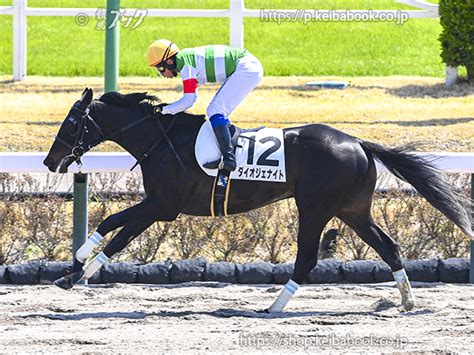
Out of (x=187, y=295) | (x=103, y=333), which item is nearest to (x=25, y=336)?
A: (x=103, y=333)

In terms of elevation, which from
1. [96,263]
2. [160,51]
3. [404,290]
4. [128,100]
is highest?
[160,51]

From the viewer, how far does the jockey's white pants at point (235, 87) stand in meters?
7.41

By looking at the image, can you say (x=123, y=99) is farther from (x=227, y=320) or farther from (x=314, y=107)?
(x=314, y=107)

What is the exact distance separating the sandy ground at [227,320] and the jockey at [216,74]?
3.23ft

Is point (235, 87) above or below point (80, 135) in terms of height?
above

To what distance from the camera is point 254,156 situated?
24.2 feet

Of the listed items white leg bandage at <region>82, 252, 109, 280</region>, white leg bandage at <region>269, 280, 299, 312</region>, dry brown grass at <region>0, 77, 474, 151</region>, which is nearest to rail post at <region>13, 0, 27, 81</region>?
dry brown grass at <region>0, 77, 474, 151</region>

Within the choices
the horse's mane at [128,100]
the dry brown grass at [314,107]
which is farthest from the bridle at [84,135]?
the dry brown grass at [314,107]

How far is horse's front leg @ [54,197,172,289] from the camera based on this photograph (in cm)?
726

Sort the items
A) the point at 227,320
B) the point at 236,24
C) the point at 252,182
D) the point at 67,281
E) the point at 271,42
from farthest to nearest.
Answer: the point at 271,42, the point at 236,24, the point at 252,182, the point at 67,281, the point at 227,320

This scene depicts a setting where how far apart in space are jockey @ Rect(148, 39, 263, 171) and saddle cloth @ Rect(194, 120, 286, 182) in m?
0.08

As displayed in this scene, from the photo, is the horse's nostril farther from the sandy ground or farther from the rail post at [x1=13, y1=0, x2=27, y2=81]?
the rail post at [x1=13, y1=0, x2=27, y2=81]

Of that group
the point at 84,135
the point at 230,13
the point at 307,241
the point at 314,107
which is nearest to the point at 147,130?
the point at 84,135

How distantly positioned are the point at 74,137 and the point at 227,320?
1668mm
